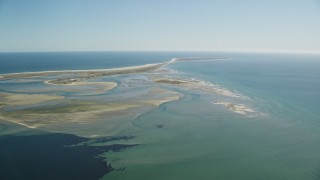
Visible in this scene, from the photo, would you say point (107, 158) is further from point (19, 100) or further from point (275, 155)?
point (19, 100)

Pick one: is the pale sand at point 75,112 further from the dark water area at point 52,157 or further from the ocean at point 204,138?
the dark water area at point 52,157

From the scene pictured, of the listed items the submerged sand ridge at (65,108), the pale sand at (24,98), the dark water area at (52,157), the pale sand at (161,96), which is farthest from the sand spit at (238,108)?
the pale sand at (24,98)

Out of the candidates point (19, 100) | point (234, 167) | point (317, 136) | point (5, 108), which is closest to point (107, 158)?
point (234, 167)

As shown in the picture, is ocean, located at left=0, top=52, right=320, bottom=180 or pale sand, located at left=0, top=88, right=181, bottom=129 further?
pale sand, located at left=0, top=88, right=181, bottom=129

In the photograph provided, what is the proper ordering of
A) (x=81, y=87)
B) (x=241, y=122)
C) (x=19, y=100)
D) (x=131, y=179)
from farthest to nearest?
(x=81, y=87), (x=19, y=100), (x=241, y=122), (x=131, y=179)

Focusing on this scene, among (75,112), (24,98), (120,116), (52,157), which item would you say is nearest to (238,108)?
(120,116)

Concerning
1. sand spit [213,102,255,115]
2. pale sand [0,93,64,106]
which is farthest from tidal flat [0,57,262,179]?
sand spit [213,102,255,115]

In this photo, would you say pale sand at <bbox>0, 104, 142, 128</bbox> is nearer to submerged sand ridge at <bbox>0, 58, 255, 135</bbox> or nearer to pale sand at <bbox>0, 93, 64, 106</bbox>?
submerged sand ridge at <bbox>0, 58, 255, 135</bbox>
